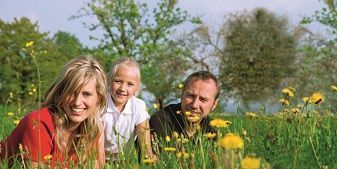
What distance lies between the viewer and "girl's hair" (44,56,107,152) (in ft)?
12.6

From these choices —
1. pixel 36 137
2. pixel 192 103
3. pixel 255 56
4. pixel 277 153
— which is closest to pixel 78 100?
pixel 36 137

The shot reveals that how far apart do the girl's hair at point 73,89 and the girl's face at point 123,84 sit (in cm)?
83

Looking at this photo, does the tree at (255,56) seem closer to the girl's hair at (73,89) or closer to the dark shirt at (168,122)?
the dark shirt at (168,122)

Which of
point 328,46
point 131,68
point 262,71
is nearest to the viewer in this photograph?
point 131,68

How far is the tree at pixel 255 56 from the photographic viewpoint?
28.4m

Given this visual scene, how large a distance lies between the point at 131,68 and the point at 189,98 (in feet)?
2.14

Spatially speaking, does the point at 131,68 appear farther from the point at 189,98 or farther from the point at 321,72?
the point at 321,72

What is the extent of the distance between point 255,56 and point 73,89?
25.5 meters

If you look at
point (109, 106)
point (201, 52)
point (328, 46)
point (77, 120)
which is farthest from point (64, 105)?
point (201, 52)

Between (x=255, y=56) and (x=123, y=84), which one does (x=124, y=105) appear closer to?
(x=123, y=84)

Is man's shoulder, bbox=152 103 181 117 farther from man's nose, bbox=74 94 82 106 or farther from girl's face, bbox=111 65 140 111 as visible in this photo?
man's nose, bbox=74 94 82 106

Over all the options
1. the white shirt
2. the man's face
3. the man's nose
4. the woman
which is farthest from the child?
the man's nose

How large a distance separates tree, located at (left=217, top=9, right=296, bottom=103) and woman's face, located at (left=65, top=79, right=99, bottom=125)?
935 inches

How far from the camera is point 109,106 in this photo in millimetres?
4902
